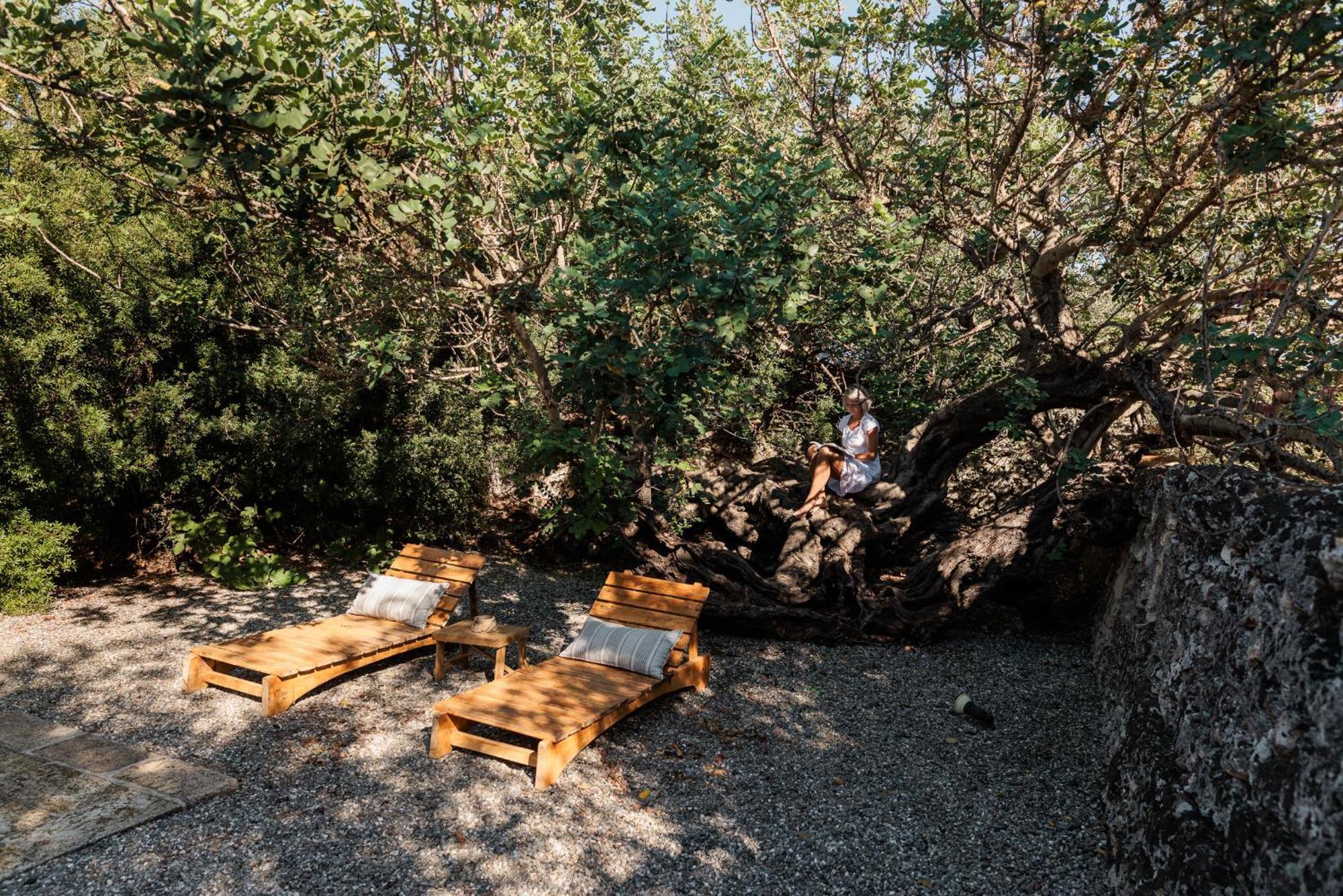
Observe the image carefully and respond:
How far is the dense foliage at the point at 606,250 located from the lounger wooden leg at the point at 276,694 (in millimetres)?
2440

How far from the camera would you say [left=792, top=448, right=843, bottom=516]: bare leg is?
26.5 ft

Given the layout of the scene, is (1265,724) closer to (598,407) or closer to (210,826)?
(210,826)

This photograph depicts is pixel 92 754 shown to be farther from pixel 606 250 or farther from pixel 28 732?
pixel 606 250

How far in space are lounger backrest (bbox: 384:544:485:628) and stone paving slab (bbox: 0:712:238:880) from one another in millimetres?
2186

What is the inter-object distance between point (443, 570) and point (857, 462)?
386cm

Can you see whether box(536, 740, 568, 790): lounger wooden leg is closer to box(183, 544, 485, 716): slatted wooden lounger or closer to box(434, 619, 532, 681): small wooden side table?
box(434, 619, 532, 681): small wooden side table

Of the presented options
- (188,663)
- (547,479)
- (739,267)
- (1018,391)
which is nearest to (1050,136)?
(1018,391)

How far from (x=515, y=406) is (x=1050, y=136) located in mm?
5679

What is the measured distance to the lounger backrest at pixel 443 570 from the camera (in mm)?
6602

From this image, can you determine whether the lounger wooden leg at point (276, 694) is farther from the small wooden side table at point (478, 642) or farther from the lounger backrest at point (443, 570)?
the lounger backrest at point (443, 570)

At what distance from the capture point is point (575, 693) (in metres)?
5.23

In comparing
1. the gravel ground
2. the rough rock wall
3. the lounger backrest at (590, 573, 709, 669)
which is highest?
the rough rock wall

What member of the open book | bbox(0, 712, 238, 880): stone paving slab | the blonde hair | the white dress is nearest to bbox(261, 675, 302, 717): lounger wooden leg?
bbox(0, 712, 238, 880): stone paving slab

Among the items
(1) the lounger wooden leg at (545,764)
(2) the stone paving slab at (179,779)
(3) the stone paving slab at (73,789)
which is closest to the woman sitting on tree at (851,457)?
(1) the lounger wooden leg at (545,764)
